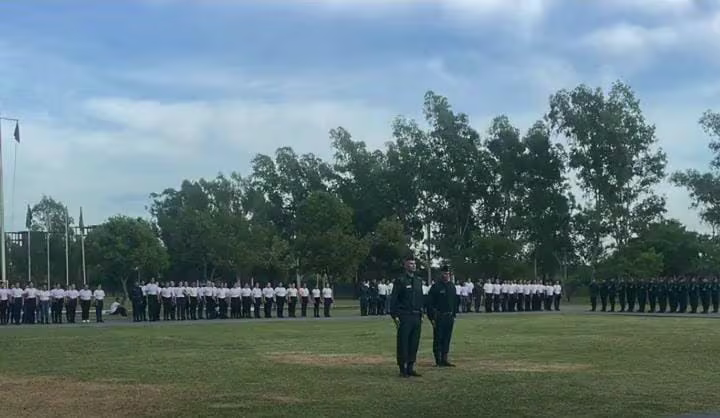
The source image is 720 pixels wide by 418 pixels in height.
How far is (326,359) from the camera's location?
19.3 meters

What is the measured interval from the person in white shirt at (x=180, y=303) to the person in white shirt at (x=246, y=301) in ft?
8.35

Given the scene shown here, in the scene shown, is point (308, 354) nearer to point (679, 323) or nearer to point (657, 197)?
point (679, 323)

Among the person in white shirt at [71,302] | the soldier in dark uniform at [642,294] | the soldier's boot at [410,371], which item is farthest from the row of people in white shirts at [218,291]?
the soldier's boot at [410,371]

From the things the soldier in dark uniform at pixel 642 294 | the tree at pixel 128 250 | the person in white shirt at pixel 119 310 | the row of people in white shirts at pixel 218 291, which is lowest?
the person in white shirt at pixel 119 310

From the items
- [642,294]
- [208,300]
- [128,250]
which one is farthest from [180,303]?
[128,250]

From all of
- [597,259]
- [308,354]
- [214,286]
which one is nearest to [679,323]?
[308,354]

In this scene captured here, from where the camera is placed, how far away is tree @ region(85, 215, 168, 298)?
75.5 metres

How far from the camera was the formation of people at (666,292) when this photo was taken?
4162 centimetres

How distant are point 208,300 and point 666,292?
20427 millimetres

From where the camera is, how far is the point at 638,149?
7100 cm

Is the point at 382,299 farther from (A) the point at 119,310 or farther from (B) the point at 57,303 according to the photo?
(B) the point at 57,303

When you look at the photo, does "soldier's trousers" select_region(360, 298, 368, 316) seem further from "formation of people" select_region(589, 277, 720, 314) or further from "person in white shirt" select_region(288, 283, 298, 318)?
"formation of people" select_region(589, 277, 720, 314)

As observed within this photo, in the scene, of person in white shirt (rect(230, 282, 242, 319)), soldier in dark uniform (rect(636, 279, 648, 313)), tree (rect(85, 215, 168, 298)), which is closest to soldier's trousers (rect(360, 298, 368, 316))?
person in white shirt (rect(230, 282, 242, 319))

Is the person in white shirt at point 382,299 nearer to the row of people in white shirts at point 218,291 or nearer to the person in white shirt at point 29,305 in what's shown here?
the row of people in white shirts at point 218,291
